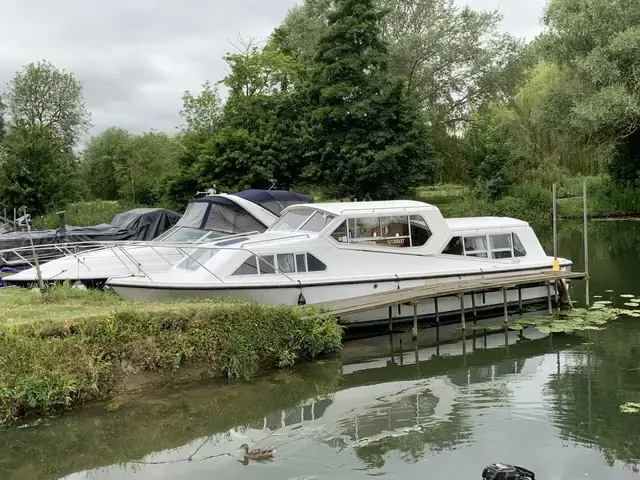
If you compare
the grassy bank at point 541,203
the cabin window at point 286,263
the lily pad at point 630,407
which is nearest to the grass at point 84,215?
the cabin window at point 286,263

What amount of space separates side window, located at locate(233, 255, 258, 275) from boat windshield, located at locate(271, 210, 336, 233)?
67.2 inches

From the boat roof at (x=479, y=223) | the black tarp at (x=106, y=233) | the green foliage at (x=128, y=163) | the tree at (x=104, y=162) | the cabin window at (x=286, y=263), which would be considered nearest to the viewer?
the cabin window at (x=286, y=263)

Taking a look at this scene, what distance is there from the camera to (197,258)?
13039 millimetres

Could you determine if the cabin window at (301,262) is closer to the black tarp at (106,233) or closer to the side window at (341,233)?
the side window at (341,233)

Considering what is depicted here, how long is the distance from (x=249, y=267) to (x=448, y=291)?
4.08 metres

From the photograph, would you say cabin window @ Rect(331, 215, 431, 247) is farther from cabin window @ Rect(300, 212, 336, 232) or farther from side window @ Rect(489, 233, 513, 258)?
side window @ Rect(489, 233, 513, 258)

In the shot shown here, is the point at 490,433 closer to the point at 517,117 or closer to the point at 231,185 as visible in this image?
the point at 231,185

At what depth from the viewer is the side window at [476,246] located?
14320 millimetres

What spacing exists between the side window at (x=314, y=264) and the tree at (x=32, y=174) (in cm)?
2024

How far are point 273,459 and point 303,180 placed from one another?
1001 inches

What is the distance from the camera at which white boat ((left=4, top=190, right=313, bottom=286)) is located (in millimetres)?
13664

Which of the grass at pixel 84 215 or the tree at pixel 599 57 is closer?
the tree at pixel 599 57

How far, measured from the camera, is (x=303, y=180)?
32.1 m

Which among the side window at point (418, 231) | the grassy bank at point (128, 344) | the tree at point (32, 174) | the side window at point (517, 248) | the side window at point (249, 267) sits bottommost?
the grassy bank at point (128, 344)
